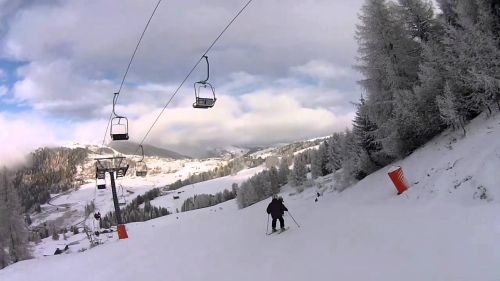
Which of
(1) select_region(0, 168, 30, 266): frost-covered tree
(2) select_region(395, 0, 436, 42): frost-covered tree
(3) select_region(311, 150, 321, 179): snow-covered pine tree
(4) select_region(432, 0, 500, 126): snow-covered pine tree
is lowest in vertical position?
(1) select_region(0, 168, 30, 266): frost-covered tree

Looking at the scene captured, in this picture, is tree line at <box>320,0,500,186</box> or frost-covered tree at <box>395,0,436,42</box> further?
frost-covered tree at <box>395,0,436,42</box>

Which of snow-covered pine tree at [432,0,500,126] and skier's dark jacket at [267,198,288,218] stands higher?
snow-covered pine tree at [432,0,500,126]

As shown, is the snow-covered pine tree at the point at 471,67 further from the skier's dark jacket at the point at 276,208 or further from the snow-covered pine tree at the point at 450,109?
the skier's dark jacket at the point at 276,208

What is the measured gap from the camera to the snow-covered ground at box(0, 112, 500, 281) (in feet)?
35.5

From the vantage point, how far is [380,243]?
13.4 metres

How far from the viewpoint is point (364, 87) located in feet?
126

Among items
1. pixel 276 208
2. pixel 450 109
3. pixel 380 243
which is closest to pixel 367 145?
pixel 450 109

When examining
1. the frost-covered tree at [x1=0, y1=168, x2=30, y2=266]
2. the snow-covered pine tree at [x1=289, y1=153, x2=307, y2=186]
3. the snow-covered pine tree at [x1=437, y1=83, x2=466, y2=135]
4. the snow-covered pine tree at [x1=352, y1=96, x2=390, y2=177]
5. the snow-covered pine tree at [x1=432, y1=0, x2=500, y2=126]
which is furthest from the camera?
the snow-covered pine tree at [x1=289, y1=153, x2=307, y2=186]

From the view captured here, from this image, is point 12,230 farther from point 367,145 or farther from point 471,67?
point 471,67

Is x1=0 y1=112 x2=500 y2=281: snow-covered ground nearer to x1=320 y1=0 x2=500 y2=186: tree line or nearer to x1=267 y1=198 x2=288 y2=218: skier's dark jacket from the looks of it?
x1=267 y1=198 x2=288 y2=218: skier's dark jacket

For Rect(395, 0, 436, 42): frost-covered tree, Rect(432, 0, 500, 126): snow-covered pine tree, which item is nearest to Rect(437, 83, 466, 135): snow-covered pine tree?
Rect(432, 0, 500, 126): snow-covered pine tree

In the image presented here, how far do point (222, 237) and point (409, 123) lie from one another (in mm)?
17726

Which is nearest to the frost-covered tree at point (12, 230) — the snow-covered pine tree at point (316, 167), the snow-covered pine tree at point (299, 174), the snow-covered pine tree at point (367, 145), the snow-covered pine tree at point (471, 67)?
the snow-covered pine tree at point (367, 145)

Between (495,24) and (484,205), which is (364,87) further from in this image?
(484,205)
